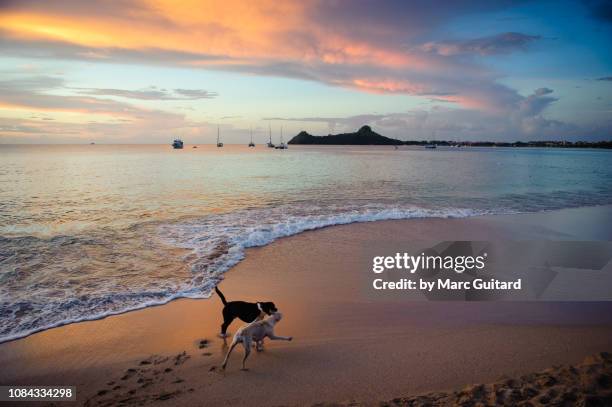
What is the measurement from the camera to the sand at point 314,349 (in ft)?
14.5

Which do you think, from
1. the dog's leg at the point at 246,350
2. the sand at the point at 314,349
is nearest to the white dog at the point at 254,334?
the dog's leg at the point at 246,350

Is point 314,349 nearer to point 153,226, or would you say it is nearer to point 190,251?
point 190,251

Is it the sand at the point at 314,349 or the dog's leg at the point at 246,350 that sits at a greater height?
the dog's leg at the point at 246,350

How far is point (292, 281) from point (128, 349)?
3.68 meters

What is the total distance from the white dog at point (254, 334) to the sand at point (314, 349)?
244 mm

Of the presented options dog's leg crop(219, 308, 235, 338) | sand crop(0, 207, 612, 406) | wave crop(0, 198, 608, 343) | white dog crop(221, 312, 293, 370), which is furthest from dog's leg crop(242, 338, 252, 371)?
wave crop(0, 198, 608, 343)

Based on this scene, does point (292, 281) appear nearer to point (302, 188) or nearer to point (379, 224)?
point (379, 224)

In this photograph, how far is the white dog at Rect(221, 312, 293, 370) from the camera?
4738 mm

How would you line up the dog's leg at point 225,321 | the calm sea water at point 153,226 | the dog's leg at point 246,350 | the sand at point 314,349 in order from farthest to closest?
the calm sea water at point 153,226 < the dog's leg at point 225,321 < the dog's leg at point 246,350 < the sand at point 314,349

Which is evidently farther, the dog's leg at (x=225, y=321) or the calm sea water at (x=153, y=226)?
the calm sea water at (x=153, y=226)

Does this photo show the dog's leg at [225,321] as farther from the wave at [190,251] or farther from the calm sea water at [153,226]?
the calm sea water at [153,226]

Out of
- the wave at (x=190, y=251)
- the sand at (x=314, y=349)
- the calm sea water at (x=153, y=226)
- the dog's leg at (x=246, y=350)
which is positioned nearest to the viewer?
the sand at (x=314, y=349)

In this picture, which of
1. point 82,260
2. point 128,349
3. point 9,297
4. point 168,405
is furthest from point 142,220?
point 168,405

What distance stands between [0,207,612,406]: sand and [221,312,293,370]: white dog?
24 cm
